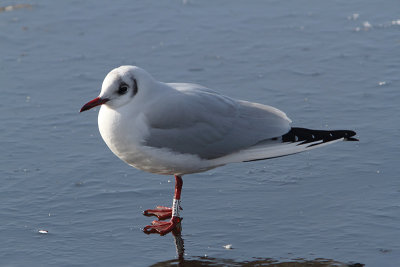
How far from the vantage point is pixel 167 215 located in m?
5.60

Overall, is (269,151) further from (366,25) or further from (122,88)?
(366,25)

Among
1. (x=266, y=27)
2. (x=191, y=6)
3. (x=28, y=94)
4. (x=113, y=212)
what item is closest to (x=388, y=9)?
(x=266, y=27)

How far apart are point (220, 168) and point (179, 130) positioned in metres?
0.94

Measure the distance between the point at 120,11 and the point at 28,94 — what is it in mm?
2799

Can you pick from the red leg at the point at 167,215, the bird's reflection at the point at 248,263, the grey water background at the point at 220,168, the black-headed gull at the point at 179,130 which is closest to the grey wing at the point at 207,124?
the black-headed gull at the point at 179,130

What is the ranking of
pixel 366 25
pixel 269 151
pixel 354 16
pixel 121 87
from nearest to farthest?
pixel 121 87
pixel 269 151
pixel 366 25
pixel 354 16

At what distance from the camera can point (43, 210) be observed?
555 centimetres

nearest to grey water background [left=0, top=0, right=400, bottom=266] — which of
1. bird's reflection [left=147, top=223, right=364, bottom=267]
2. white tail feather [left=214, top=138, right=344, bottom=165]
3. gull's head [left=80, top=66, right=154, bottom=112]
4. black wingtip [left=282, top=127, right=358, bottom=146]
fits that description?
bird's reflection [left=147, top=223, right=364, bottom=267]

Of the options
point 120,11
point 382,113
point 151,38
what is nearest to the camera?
point 382,113

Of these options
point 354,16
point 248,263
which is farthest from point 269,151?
point 354,16

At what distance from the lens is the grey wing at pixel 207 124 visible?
209 inches

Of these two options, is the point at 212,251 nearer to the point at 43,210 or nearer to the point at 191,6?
the point at 43,210

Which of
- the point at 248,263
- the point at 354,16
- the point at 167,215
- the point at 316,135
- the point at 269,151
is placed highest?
the point at 354,16

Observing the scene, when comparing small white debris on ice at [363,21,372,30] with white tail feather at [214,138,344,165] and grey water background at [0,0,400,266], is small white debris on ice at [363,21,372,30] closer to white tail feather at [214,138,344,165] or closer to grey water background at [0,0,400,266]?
grey water background at [0,0,400,266]
